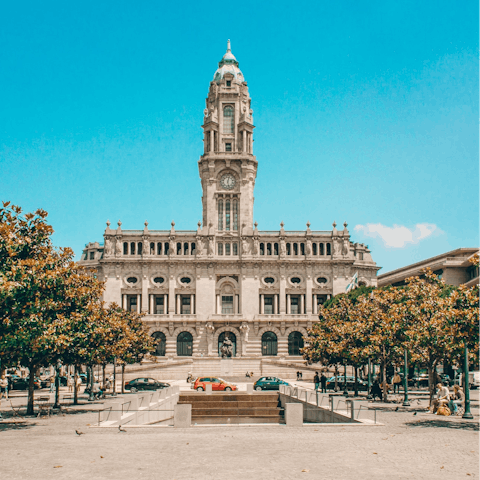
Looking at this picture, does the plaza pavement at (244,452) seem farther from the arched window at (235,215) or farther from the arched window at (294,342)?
the arched window at (235,215)

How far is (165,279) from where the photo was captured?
93312 millimetres

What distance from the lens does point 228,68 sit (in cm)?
10300

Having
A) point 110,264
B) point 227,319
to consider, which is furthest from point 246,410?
point 110,264

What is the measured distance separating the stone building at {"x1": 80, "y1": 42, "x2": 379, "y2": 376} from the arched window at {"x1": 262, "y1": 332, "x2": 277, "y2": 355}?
159mm

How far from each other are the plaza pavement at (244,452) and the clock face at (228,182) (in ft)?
233

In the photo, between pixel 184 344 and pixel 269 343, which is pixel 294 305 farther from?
pixel 184 344

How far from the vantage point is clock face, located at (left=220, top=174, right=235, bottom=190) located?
97.2 metres

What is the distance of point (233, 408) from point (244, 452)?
19615mm

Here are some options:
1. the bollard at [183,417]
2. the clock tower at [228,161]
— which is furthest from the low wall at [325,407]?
the clock tower at [228,161]

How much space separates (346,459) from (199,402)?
24.2 m

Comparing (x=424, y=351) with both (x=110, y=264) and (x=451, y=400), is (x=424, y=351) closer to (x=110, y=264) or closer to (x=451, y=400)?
(x=451, y=400)

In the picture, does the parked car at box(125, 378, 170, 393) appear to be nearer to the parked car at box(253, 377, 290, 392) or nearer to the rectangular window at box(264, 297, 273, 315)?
the parked car at box(253, 377, 290, 392)

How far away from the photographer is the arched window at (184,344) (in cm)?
9106

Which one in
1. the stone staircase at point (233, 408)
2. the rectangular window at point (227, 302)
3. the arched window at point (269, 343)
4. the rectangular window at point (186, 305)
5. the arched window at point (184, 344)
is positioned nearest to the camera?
the stone staircase at point (233, 408)
